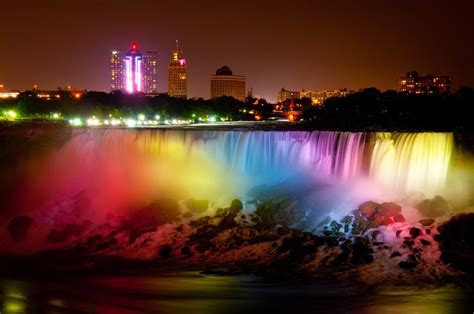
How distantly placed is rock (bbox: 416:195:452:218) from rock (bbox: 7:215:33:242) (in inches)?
704

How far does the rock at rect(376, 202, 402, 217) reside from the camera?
2405cm

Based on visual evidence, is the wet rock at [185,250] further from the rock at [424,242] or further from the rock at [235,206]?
the rock at [424,242]

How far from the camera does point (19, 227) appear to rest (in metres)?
28.9

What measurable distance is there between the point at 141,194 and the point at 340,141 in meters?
11.3

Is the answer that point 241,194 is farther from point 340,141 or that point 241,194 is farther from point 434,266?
point 434,266

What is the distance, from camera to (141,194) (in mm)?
33219

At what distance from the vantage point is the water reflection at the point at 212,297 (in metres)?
16.7

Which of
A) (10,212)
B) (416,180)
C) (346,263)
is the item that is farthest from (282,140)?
(10,212)

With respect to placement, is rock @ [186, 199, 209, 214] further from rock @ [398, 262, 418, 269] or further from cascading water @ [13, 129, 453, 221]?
rock @ [398, 262, 418, 269]

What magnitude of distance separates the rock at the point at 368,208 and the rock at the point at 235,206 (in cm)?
575

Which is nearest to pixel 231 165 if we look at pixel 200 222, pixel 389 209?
pixel 200 222

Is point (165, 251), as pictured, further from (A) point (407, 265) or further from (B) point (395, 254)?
(A) point (407, 265)

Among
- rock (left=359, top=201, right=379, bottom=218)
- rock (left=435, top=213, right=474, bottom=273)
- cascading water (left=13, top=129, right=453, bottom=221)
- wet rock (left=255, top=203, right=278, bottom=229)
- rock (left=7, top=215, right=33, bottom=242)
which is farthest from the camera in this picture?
rock (left=7, top=215, right=33, bottom=242)

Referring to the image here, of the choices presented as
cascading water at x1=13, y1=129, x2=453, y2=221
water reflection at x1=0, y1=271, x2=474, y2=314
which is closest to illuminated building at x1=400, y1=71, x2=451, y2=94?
cascading water at x1=13, y1=129, x2=453, y2=221
